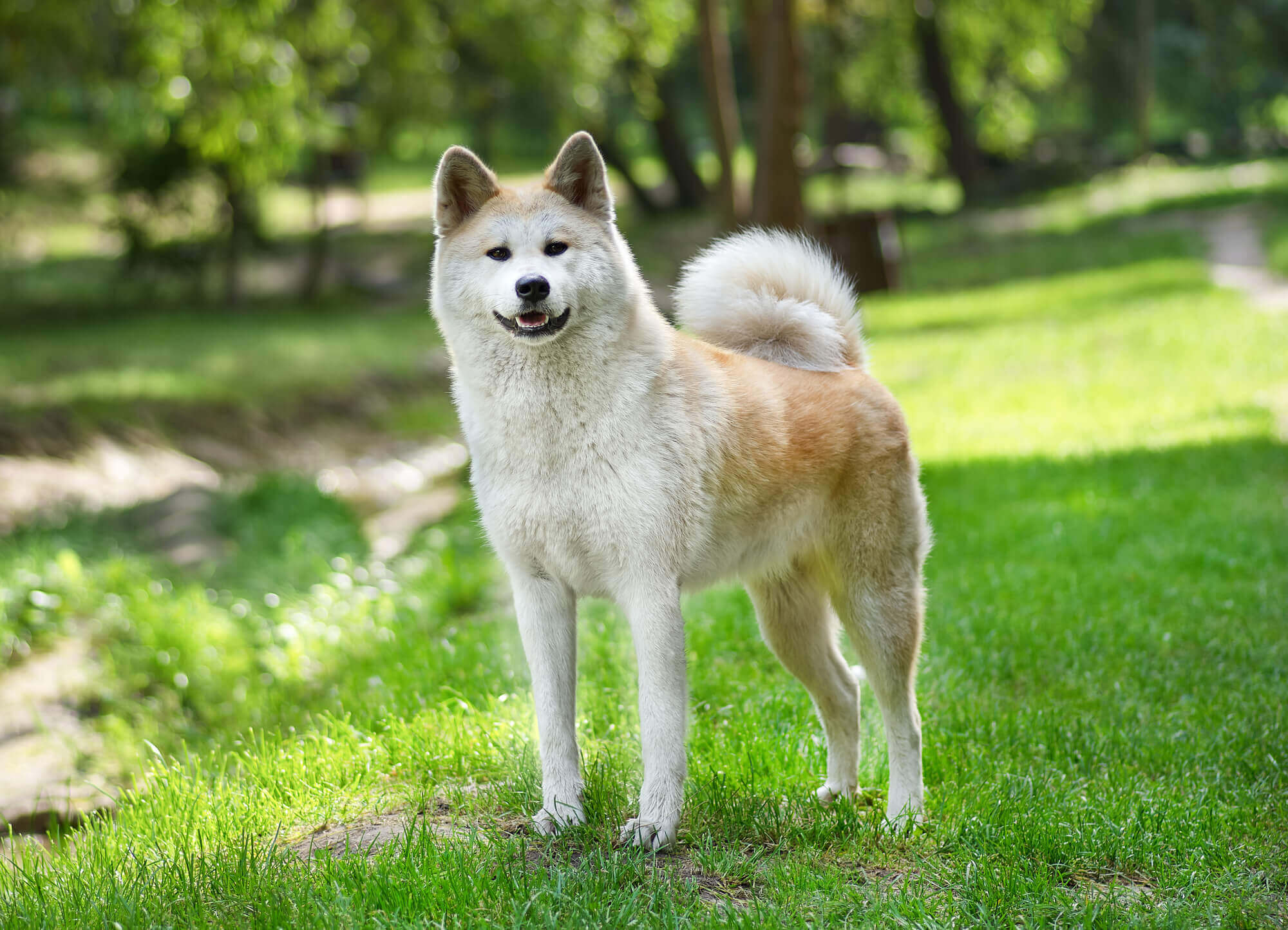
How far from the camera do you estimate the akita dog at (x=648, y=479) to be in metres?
3.22

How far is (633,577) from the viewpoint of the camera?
3221mm

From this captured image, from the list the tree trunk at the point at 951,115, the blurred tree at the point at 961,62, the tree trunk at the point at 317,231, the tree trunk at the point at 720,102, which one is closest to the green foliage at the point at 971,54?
the blurred tree at the point at 961,62

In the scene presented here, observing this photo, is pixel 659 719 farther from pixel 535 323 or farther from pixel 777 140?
pixel 777 140

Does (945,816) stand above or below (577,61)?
below

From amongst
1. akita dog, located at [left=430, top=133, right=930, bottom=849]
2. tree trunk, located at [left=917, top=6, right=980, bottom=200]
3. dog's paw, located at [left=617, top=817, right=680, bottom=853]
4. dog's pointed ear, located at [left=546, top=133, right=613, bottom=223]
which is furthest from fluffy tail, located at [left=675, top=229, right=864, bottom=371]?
tree trunk, located at [left=917, top=6, right=980, bottom=200]

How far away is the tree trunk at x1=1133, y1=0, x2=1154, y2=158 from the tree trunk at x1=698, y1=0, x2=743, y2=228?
22087 mm

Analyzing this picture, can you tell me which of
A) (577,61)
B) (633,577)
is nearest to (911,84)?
(577,61)

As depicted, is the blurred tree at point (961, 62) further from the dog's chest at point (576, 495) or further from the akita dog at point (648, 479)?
the dog's chest at point (576, 495)

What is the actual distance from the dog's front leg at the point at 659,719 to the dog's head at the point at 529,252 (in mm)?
821

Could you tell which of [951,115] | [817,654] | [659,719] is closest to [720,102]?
[817,654]

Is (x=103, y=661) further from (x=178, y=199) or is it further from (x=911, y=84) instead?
(x=911, y=84)

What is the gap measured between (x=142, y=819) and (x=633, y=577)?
1874 mm

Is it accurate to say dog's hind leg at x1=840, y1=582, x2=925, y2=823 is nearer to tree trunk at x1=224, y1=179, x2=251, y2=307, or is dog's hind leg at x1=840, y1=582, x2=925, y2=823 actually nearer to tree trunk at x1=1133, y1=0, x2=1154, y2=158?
tree trunk at x1=224, y1=179, x2=251, y2=307

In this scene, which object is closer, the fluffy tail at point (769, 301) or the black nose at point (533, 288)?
the black nose at point (533, 288)
